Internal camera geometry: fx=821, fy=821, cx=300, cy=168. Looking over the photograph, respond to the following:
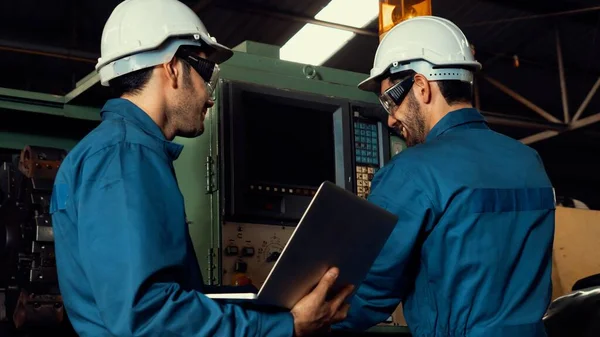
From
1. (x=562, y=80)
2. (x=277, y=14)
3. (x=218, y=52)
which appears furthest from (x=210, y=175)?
(x=562, y=80)

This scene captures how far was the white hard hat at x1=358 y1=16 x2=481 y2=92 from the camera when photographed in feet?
6.94

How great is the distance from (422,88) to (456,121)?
0.14m

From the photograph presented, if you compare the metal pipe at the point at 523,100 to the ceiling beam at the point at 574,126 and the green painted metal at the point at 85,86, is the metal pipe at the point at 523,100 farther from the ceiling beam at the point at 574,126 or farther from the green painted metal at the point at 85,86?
the green painted metal at the point at 85,86

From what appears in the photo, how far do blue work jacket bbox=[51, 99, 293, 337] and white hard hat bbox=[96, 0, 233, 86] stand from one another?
8.2 inches

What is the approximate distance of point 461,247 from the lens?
70.9 inches

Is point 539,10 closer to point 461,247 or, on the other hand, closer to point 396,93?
point 396,93

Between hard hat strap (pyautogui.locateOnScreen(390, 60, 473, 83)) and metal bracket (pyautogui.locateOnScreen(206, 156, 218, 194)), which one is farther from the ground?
hard hat strap (pyautogui.locateOnScreen(390, 60, 473, 83))

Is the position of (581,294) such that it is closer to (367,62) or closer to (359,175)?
(359,175)

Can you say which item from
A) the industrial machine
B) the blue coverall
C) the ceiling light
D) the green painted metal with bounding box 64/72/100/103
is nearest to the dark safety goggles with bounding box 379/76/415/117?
the blue coverall

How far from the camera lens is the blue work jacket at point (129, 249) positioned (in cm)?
143

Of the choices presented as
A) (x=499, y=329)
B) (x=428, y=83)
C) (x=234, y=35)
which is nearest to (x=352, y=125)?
(x=428, y=83)

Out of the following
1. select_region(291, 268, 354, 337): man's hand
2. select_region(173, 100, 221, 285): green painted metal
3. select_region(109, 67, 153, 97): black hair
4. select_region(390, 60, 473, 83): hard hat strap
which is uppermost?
select_region(390, 60, 473, 83): hard hat strap

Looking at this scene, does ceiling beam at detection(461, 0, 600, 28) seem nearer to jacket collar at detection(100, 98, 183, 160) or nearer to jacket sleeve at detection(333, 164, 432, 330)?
jacket sleeve at detection(333, 164, 432, 330)

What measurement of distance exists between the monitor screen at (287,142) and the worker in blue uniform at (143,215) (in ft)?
1.91
